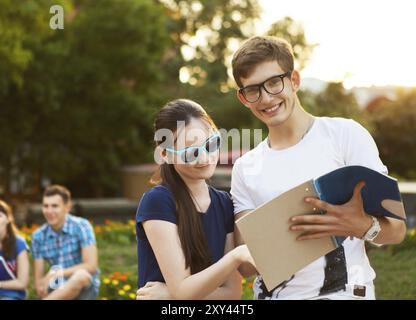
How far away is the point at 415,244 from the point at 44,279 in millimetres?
3530

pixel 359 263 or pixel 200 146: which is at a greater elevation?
pixel 200 146

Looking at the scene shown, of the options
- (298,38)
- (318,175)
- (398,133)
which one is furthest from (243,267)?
(398,133)

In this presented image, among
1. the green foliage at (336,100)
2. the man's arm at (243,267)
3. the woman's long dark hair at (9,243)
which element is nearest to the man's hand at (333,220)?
the man's arm at (243,267)

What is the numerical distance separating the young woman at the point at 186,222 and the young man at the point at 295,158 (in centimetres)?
12

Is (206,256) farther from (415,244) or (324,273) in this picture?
(415,244)

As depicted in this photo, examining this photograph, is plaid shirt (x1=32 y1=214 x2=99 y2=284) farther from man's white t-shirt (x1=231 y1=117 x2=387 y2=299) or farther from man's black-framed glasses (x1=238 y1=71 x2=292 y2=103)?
man's black-framed glasses (x1=238 y1=71 x2=292 y2=103)

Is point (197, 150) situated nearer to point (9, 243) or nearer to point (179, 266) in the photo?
point (179, 266)

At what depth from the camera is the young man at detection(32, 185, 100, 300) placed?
6.43 metres

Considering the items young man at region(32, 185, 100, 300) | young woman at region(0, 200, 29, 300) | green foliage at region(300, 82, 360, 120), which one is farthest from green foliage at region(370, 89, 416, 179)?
young woman at region(0, 200, 29, 300)

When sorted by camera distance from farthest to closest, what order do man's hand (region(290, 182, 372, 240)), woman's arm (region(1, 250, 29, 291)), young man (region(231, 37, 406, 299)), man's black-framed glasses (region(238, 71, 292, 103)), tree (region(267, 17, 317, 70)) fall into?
tree (region(267, 17, 317, 70))
woman's arm (region(1, 250, 29, 291))
man's black-framed glasses (region(238, 71, 292, 103))
young man (region(231, 37, 406, 299))
man's hand (region(290, 182, 372, 240))

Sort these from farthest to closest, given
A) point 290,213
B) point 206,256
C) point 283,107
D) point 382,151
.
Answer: point 382,151, point 283,107, point 206,256, point 290,213

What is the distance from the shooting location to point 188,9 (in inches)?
1129

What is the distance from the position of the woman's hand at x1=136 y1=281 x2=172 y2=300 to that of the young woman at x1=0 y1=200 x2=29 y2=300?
3664 mm
